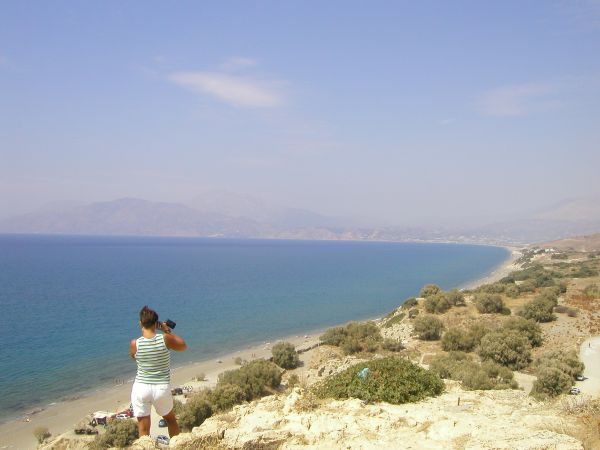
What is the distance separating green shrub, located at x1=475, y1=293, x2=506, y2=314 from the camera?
34031 millimetres

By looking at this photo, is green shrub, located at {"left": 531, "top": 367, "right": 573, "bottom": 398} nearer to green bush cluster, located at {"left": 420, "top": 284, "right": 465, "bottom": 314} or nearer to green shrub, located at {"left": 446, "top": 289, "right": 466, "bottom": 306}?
green bush cluster, located at {"left": 420, "top": 284, "right": 465, "bottom": 314}

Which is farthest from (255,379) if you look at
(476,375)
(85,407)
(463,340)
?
(463,340)

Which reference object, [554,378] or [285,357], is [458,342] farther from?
[285,357]

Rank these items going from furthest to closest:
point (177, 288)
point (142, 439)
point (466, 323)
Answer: point (177, 288)
point (466, 323)
point (142, 439)

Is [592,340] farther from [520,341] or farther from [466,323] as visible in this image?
[466,323]

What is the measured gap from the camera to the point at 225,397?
19.2 meters

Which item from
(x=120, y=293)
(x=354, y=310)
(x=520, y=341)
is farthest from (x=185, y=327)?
(x=520, y=341)

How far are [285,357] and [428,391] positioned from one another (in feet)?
66.8

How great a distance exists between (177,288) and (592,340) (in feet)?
220

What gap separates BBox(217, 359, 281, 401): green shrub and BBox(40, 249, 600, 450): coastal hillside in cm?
7

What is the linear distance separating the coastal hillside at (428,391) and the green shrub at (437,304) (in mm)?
112

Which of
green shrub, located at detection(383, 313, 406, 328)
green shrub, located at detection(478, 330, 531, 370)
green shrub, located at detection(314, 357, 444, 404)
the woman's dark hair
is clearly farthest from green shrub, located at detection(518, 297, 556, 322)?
the woman's dark hair

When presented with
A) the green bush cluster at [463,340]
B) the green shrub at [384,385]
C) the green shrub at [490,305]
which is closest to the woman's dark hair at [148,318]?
the green shrub at [384,385]

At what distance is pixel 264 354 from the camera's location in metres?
37.3
